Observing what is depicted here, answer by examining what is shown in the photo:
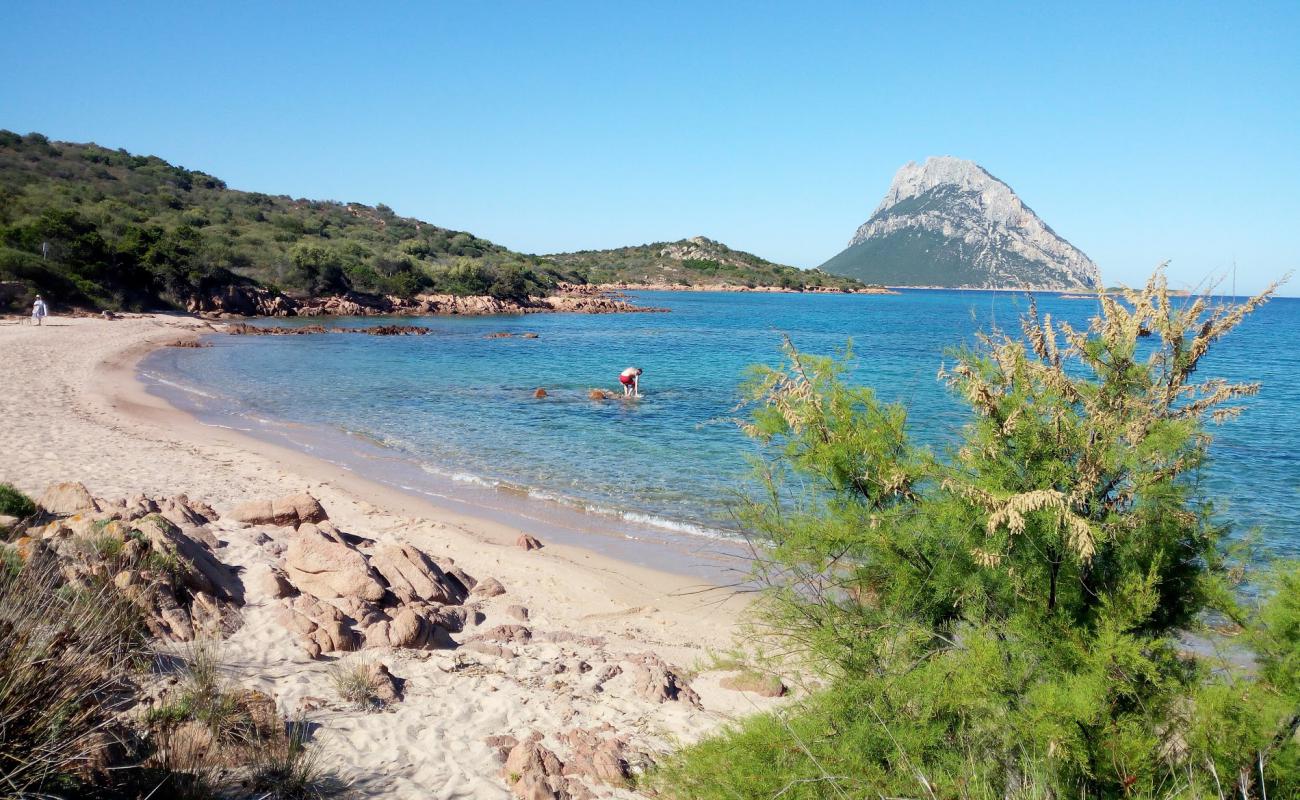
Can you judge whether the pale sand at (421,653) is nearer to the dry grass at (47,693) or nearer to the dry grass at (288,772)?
the dry grass at (288,772)

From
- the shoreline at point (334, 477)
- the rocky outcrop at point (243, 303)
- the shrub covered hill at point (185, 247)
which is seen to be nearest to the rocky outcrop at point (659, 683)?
the shoreline at point (334, 477)

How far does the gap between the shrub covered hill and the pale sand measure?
29.7 metres

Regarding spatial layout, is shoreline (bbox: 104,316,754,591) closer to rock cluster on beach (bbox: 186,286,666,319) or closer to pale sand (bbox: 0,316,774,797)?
pale sand (bbox: 0,316,774,797)

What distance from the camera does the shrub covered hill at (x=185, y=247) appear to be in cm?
4200

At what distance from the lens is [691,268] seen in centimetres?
15238

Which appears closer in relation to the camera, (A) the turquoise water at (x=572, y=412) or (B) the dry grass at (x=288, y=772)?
(B) the dry grass at (x=288, y=772)

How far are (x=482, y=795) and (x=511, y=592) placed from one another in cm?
435

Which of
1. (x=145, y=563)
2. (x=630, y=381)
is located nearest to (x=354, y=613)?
(x=145, y=563)

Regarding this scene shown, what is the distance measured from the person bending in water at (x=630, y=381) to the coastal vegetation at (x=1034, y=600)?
68.1ft

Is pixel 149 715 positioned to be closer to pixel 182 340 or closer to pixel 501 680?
pixel 501 680

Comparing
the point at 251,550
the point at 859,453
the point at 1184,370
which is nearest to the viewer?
the point at 1184,370

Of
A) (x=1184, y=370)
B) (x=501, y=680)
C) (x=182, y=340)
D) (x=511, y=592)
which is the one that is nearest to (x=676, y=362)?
(x=182, y=340)

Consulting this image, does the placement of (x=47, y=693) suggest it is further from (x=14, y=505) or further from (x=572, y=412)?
(x=572, y=412)

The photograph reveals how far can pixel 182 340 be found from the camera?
35812 mm
